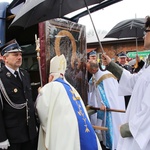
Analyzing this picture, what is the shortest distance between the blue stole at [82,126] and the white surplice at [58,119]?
0.21 ft

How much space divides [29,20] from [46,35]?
65 centimetres

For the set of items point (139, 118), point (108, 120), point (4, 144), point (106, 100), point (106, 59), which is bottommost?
point (108, 120)

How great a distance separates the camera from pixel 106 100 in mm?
4109

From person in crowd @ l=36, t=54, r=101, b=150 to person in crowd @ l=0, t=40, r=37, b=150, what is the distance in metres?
0.16

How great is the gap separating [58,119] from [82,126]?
0.33m

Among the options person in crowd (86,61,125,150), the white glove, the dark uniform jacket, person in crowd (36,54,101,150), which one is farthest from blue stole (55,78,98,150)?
person in crowd (86,61,125,150)

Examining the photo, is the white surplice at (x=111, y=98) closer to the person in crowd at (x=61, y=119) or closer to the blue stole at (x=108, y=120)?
the blue stole at (x=108, y=120)

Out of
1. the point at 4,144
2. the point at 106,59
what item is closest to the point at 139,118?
the point at 106,59

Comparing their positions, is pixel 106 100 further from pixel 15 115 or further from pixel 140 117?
pixel 140 117

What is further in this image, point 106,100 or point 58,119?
point 106,100

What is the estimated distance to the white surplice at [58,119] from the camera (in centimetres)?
272

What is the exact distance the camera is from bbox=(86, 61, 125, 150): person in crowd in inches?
162

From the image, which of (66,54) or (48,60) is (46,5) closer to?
(48,60)

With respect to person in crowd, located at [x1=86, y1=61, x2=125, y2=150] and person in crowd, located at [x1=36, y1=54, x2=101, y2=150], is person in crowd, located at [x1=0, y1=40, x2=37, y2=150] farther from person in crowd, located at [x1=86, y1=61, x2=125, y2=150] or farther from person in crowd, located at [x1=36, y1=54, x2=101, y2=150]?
person in crowd, located at [x1=86, y1=61, x2=125, y2=150]
